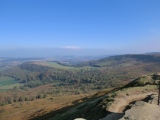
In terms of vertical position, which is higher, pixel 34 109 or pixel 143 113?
pixel 143 113

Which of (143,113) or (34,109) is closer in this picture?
(143,113)

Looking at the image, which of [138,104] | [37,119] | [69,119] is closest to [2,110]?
[37,119]

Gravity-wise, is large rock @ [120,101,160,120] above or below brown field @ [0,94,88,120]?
above

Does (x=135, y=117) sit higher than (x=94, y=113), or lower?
higher

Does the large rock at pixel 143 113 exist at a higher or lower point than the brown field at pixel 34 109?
higher

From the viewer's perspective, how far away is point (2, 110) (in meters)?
138

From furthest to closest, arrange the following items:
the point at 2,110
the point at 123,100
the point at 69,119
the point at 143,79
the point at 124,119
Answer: the point at 2,110 < the point at 143,79 < the point at 69,119 < the point at 123,100 < the point at 124,119

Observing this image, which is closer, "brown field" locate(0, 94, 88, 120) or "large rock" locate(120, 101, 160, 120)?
"large rock" locate(120, 101, 160, 120)

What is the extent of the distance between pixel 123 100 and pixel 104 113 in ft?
20.8

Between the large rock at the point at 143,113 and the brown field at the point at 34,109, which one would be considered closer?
the large rock at the point at 143,113

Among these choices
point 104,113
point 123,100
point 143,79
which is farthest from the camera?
point 143,79

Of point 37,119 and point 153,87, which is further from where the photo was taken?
point 37,119

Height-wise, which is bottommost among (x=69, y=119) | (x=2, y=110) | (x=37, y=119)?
(x=2, y=110)

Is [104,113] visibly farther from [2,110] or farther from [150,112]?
[2,110]
